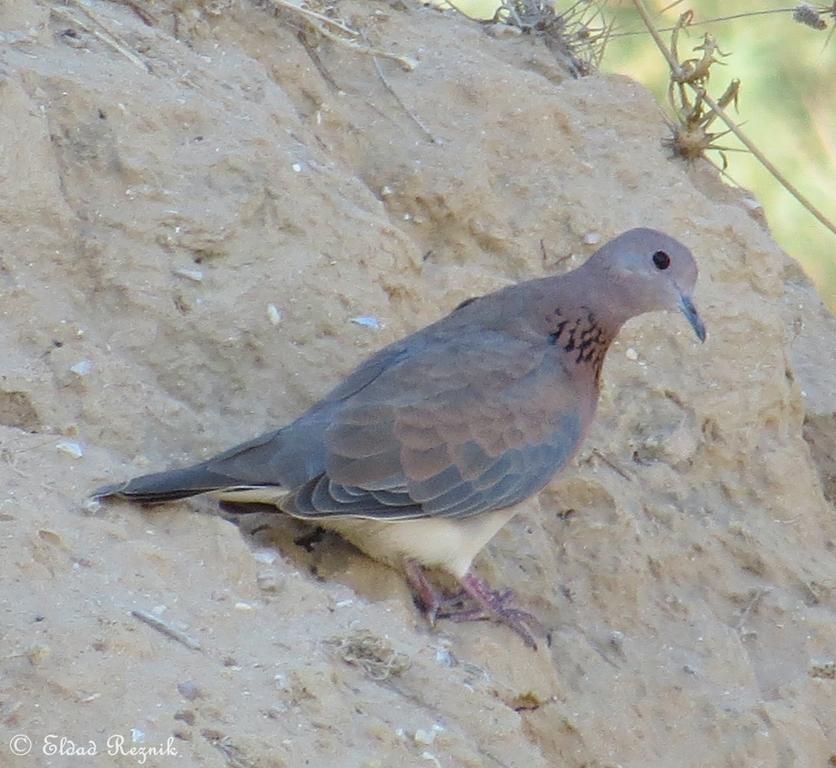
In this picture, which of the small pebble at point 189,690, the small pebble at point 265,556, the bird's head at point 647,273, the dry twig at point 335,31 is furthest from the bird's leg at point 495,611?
the dry twig at point 335,31

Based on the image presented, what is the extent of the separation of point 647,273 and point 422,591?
1.16 meters

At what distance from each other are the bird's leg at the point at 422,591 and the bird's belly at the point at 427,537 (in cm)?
2

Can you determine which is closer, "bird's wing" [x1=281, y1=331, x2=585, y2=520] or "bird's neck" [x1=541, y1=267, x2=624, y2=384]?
"bird's wing" [x1=281, y1=331, x2=585, y2=520]

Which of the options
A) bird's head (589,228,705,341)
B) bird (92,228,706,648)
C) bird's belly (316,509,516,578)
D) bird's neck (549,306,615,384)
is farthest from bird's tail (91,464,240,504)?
bird's head (589,228,705,341)

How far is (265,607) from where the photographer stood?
342 cm

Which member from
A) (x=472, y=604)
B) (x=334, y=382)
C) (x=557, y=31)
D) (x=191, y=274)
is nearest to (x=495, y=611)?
(x=472, y=604)

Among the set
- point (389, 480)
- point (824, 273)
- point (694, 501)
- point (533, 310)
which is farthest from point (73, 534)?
point (824, 273)

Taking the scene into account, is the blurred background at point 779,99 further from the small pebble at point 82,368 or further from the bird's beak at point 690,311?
the small pebble at point 82,368

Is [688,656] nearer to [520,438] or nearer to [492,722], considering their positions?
[520,438]

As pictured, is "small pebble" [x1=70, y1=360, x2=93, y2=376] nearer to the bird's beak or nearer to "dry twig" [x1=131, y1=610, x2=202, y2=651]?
"dry twig" [x1=131, y1=610, x2=202, y2=651]

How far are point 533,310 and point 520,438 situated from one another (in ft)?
1.38

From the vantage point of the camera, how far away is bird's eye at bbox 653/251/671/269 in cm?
461

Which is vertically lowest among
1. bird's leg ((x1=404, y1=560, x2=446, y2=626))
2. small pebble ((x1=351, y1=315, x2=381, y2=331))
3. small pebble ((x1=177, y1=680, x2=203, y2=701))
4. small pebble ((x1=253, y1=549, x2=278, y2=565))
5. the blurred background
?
the blurred background

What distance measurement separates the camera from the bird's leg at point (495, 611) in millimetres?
4059
